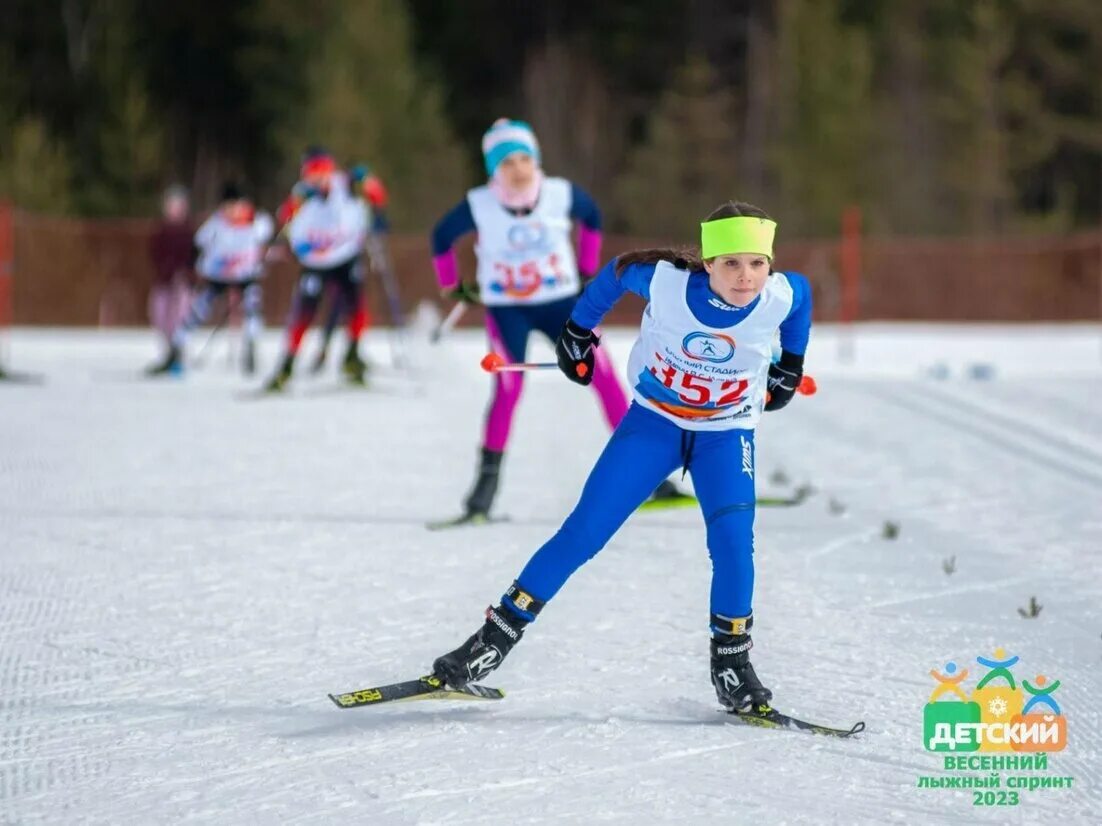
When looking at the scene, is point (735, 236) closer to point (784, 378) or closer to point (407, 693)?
point (784, 378)

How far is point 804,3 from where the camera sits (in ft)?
114

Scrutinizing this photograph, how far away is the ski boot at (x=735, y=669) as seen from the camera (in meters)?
4.02

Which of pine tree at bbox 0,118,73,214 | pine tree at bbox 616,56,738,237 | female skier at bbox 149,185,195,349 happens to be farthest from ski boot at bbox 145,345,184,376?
pine tree at bbox 616,56,738,237

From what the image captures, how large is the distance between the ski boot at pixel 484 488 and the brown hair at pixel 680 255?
283 cm

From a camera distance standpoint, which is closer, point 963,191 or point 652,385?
point 652,385

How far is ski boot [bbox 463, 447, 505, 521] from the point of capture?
22.8 feet

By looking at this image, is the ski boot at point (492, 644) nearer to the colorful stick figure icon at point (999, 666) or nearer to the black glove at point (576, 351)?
the black glove at point (576, 351)

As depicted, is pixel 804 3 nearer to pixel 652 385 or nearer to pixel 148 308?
pixel 148 308

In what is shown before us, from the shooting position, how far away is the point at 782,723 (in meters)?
3.95

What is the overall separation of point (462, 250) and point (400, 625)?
20.6 metres

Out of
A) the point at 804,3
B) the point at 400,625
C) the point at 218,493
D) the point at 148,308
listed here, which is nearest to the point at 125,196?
the point at 148,308

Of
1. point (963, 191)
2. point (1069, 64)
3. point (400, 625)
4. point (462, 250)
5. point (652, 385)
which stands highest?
point (1069, 64)

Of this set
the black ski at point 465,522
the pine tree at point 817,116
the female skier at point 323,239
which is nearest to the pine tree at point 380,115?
the pine tree at point 817,116

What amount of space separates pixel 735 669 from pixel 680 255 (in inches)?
41.0
